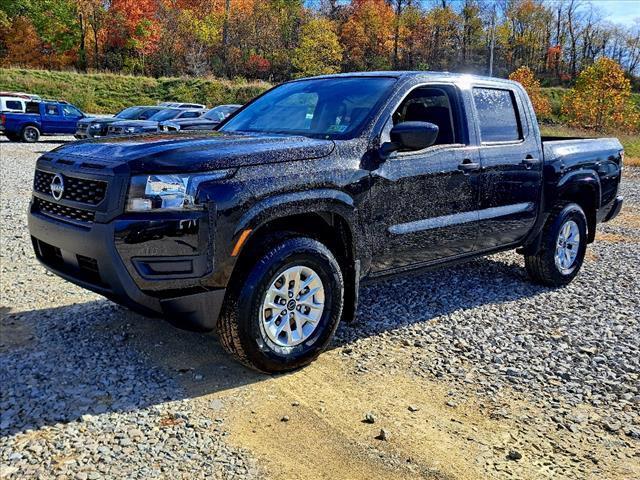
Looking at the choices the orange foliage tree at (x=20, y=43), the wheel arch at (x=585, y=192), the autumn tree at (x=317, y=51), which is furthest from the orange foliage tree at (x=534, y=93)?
the wheel arch at (x=585, y=192)

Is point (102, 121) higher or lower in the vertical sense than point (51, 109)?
lower

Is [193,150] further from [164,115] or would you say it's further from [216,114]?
[164,115]

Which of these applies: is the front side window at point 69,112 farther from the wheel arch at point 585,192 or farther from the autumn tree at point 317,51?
the autumn tree at point 317,51

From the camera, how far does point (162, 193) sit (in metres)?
3.23

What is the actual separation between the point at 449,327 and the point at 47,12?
58.5 metres

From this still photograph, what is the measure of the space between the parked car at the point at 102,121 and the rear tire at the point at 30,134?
1933 mm

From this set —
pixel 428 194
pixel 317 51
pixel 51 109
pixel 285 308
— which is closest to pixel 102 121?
pixel 51 109

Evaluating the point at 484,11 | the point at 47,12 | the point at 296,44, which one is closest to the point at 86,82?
the point at 47,12

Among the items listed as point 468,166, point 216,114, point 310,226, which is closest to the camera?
point 310,226

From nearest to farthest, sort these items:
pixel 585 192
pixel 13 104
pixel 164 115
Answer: pixel 585 192 → pixel 164 115 → pixel 13 104

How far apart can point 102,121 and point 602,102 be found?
3985 cm

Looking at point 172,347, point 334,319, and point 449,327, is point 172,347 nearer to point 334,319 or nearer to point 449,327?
point 334,319

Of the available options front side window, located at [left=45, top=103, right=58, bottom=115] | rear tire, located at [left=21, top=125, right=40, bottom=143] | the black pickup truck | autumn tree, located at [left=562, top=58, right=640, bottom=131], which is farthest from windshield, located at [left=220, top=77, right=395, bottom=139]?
autumn tree, located at [left=562, top=58, right=640, bottom=131]

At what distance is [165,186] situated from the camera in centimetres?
324
